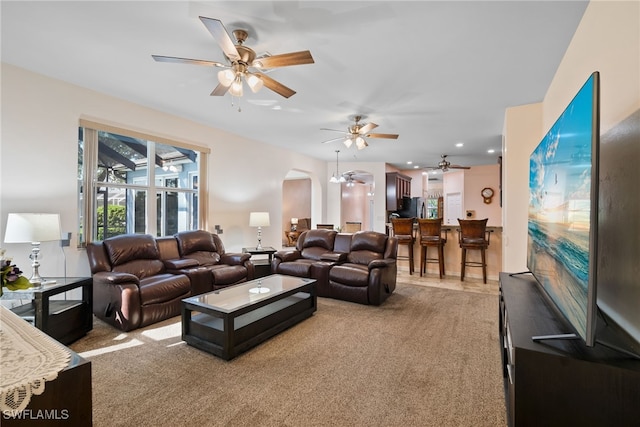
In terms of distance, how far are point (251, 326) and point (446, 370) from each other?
5.40ft

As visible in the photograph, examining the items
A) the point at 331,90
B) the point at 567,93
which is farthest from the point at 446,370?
the point at 331,90

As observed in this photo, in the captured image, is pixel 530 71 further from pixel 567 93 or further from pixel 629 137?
pixel 629 137

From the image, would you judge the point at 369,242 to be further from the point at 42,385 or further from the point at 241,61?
the point at 42,385

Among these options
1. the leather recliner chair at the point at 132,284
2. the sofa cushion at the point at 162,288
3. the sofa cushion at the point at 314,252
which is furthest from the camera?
the sofa cushion at the point at 314,252

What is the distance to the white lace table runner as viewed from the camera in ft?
2.72

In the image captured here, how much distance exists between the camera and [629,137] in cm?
133

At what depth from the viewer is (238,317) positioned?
2.75m

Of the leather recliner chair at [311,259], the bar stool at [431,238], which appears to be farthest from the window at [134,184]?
the bar stool at [431,238]

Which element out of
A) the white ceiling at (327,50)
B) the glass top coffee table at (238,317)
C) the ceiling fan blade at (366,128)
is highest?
the white ceiling at (327,50)

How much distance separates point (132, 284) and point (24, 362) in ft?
7.20

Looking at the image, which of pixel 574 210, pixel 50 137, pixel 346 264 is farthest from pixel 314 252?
pixel 574 210

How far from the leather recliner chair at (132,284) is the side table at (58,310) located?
171 mm

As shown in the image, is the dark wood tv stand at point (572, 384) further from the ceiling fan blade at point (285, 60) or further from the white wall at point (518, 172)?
the white wall at point (518, 172)

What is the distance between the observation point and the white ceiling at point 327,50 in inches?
81.8
